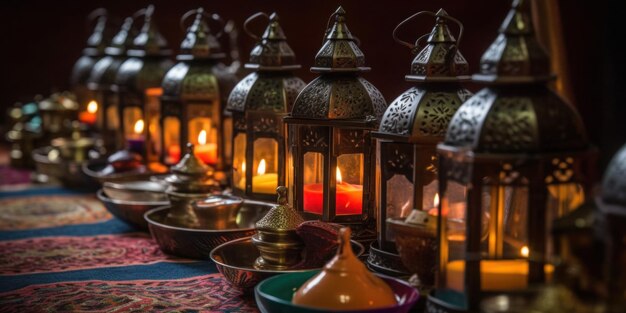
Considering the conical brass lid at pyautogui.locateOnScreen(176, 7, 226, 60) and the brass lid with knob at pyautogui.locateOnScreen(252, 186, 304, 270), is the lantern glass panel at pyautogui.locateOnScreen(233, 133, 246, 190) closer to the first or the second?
the conical brass lid at pyautogui.locateOnScreen(176, 7, 226, 60)

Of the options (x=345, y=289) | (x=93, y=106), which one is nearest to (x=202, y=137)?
(x=345, y=289)

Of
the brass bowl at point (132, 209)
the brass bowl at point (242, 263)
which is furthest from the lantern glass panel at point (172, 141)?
Result: the brass bowl at point (242, 263)

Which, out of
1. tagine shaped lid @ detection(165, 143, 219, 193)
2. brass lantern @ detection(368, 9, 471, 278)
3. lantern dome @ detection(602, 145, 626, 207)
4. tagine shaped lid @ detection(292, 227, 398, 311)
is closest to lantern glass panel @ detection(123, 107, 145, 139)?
tagine shaped lid @ detection(165, 143, 219, 193)

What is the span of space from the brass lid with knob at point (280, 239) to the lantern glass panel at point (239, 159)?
0.76 metres

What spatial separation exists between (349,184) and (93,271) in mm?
820

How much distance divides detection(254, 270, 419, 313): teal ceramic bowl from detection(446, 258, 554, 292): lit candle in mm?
138

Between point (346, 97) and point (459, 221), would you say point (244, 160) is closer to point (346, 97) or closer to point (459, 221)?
point (346, 97)

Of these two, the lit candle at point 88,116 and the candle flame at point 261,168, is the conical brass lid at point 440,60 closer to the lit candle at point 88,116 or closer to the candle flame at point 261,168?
the candle flame at point 261,168

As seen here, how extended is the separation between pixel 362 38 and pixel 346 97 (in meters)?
0.82

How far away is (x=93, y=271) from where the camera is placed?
289 centimetres

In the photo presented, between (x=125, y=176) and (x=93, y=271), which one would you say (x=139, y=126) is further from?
(x=93, y=271)

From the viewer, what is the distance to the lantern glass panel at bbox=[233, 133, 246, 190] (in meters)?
3.31

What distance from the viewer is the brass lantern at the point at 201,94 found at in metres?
3.68

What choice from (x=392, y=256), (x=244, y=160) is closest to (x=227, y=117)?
(x=244, y=160)
